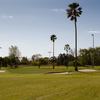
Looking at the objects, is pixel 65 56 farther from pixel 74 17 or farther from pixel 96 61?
pixel 74 17

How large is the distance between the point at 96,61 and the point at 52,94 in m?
154

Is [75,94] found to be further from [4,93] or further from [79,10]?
[79,10]

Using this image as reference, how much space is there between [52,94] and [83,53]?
163m

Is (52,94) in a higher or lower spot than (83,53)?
lower

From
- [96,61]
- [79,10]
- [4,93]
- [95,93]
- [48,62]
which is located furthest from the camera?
[48,62]

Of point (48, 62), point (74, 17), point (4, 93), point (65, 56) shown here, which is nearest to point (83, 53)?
point (65, 56)

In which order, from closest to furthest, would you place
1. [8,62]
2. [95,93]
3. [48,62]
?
[95,93], [8,62], [48,62]

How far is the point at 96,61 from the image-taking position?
179625 millimetres

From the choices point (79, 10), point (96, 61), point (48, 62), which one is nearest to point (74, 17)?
point (79, 10)

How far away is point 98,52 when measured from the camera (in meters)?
180

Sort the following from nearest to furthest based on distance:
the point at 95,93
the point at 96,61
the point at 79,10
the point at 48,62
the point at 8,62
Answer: the point at 95,93 → the point at 79,10 → the point at 8,62 → the point at 96,61 → the point at 48,62

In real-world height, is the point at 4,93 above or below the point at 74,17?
below

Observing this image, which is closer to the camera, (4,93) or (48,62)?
(4,93)

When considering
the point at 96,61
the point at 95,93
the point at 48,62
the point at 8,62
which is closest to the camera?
the point at 95,93
